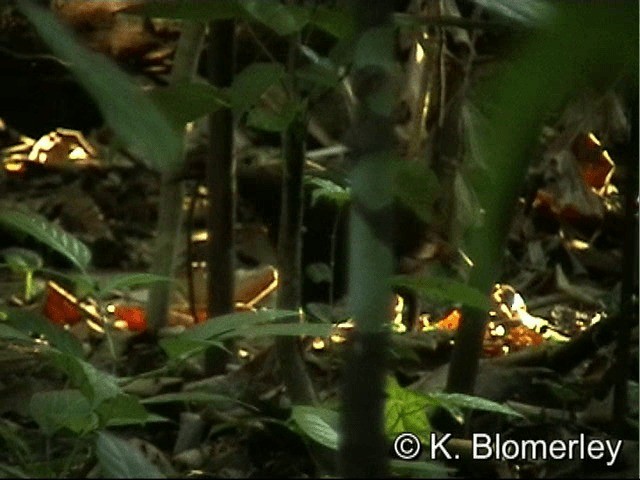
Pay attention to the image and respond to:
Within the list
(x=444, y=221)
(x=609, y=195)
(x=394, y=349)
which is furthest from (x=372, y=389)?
(x=609, y=195)

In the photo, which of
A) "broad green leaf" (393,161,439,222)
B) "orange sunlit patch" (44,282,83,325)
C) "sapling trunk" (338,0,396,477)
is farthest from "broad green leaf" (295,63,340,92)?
"orange sunlit patch" (44,282,83,325)

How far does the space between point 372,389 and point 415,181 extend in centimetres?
92

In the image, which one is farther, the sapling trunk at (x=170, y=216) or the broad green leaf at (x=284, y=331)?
the sapling trunk at (x=170, y=216)

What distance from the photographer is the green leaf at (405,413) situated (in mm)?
1328

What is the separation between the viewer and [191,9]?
1.24 metres

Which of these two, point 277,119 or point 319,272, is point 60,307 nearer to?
point 319,272

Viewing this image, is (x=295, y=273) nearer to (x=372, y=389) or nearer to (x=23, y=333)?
(x=23, y=333)

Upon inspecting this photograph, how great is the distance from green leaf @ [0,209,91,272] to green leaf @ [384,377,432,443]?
38 centimetres

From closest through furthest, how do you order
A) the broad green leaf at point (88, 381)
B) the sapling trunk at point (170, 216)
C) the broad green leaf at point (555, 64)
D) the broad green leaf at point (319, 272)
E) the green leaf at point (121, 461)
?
the broad green leaf at point (555, 64), the green leaf at point (121, 461), the broad green leaf at point (88, 381), the sapling trunk at point (170, 216), the broad green leaf at point (319, 272)

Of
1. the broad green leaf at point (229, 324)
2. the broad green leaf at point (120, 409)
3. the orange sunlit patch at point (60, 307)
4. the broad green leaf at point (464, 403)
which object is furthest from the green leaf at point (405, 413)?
the orange sunlit patch at point (60, 307)

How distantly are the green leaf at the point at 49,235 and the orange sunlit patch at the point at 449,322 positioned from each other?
791 millimetres

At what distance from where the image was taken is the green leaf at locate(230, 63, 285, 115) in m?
1.29

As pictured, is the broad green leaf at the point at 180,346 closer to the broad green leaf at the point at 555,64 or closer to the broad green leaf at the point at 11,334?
the broad green leaf at the point at 11,334

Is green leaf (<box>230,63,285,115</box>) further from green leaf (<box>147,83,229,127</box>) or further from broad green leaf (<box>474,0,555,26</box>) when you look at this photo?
broad green leaf (<box>474,0,555,26</box>)
